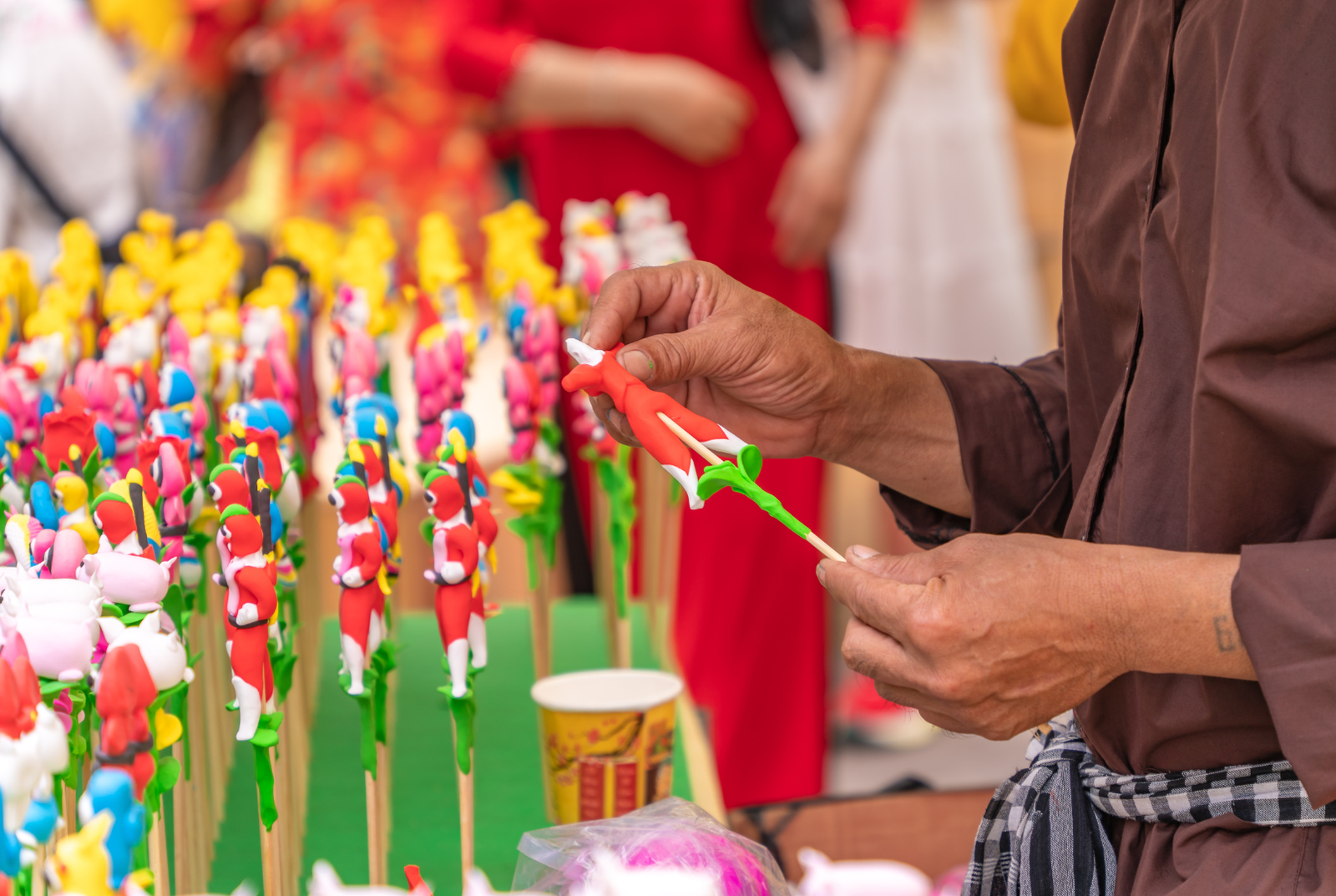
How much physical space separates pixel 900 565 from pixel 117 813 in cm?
48

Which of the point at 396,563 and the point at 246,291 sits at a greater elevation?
the point at 246,291

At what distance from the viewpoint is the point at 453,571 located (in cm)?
97

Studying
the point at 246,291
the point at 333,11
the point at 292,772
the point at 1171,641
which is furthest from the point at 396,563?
the point at 333,11

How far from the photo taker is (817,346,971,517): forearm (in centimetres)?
112

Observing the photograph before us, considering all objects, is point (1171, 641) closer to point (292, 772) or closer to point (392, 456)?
point (392, 456)

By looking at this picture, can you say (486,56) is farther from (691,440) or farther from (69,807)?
(69,807)

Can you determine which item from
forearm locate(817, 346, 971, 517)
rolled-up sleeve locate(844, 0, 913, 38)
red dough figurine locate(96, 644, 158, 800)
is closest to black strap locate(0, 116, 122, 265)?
rolled-up sleeve locate(844, 0, 913, 38)

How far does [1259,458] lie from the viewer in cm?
82

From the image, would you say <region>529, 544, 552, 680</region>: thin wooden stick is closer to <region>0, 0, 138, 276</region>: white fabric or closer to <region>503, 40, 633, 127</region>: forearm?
<region>503, 40, 633, 127</region>: forearm

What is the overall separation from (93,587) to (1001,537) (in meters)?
0.56

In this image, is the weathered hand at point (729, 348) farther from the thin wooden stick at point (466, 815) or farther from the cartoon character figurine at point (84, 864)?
the cartoon character figurine at point (84, 864)

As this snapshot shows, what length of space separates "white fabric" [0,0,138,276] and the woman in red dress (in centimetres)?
68

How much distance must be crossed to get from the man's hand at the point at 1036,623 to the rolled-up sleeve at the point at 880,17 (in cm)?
155

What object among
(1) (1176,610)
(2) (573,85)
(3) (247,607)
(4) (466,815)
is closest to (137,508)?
(3) (247,607)
